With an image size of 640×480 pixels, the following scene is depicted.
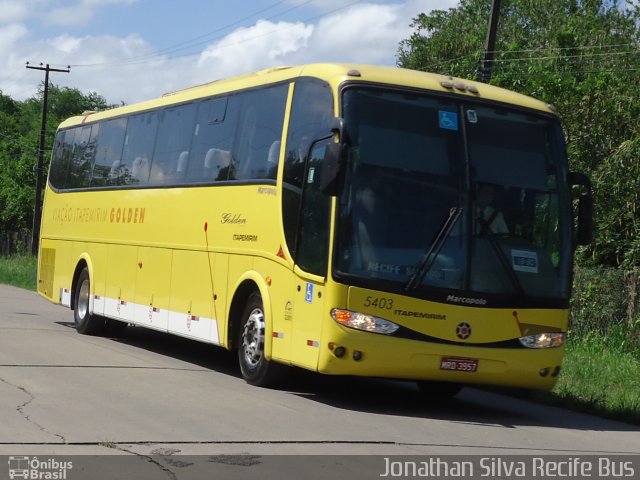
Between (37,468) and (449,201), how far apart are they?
226 inches

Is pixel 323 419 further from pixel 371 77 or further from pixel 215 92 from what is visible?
pixel 215 92

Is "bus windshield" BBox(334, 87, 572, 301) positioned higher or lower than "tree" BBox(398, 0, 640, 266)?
lower

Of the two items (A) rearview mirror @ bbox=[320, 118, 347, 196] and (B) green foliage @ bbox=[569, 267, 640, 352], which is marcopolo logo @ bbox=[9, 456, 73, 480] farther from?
(B) green foliage @ bbox=[569, 267, 640, 352]

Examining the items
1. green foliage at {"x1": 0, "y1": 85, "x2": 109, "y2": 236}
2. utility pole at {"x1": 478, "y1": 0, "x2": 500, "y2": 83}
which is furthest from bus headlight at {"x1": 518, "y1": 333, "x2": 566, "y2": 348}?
green foliage at {"x1": 0, "y1": 85, "x2": 109, "y2": 236}

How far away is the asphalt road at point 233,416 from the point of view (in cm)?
942

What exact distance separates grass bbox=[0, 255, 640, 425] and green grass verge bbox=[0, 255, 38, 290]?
24.4 meters

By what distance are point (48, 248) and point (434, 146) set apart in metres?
12.5

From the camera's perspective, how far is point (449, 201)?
12.4m

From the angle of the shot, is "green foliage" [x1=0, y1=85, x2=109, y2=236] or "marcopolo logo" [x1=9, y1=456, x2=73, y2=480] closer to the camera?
"marcopolo logo" [x1=9, y1=456, x2=73, y2=480]

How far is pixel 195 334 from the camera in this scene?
15.8 m

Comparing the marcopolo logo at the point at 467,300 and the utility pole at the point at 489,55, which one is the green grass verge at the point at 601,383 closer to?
the marcopolo logo at the point at 467,300

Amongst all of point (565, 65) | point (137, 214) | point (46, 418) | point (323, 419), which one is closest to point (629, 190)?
point (565, 65)

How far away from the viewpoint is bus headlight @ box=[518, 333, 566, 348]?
12633mm

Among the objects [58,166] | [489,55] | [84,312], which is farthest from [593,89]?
[84,312]
